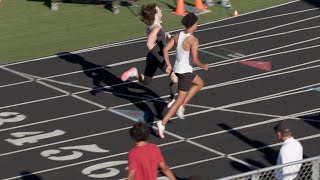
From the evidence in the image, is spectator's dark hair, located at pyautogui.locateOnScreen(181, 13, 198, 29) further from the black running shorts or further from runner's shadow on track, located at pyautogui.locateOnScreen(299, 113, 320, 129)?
runner's shadow on track, located at pyautogui.locateOnScreen(299, 113, 320, 129)

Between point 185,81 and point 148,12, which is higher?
point 148,12

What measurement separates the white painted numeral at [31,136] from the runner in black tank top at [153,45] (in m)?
1.50

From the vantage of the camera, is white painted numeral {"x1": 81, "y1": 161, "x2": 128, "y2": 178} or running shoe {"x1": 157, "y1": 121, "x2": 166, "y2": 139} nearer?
white painted numeral {"x1": 81, "y1": 161, "x2": 128, "y2": 178}

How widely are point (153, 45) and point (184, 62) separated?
101 centimetres

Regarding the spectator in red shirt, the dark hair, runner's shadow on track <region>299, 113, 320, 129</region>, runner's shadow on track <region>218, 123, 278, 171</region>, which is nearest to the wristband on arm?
the dark hair

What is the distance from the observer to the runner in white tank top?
15812mm

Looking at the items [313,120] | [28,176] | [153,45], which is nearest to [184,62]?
[153,45]

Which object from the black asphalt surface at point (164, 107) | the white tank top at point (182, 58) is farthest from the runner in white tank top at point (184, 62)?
the black asphalt surface at point (164, 107)

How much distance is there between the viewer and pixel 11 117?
17.8 metres

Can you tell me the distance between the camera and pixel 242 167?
49.1 feet

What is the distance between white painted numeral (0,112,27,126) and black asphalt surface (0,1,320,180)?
0.02 metres

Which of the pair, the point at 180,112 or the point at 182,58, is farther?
the point at 180,112

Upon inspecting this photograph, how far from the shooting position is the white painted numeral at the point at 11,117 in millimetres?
17641

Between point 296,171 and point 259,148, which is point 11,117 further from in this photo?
point 296,171
